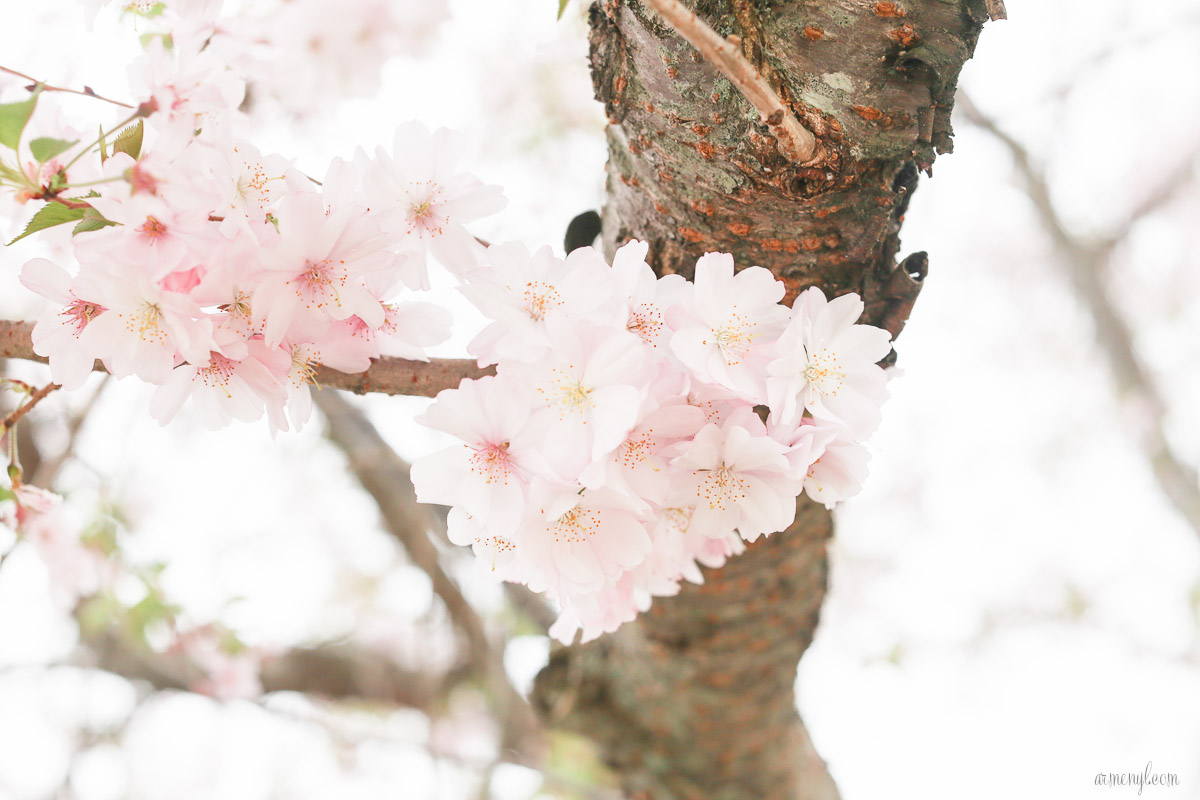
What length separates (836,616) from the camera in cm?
504

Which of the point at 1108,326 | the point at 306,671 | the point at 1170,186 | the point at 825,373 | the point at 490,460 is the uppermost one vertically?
the point at 1170,186

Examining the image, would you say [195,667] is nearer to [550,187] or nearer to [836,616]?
[550,187]

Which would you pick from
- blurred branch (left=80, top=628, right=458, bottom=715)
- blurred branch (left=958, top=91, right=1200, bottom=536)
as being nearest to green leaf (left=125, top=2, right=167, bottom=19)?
blurred branch (left=80, top=628, right=458, bottom=715)

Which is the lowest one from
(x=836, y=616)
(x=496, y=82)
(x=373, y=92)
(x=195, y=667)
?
(x=195, y=667)

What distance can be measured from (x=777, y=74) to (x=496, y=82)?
3056mm

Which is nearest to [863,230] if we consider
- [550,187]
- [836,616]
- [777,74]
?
[777,74]

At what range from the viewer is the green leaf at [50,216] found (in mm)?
555

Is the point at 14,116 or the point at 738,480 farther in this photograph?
the point at 738,480

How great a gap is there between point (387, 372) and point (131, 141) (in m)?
0.28

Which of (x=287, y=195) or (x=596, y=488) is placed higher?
(x=287, y=195)

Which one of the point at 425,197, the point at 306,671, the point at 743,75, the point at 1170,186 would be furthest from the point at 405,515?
the point at 1170,186

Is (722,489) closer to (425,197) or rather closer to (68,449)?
(425,197)

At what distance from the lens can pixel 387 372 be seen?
28.7 inches

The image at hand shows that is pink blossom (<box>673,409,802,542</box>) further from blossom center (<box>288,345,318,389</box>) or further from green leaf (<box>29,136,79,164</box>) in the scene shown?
green leaf (<box>29,136,79,164</box>)
